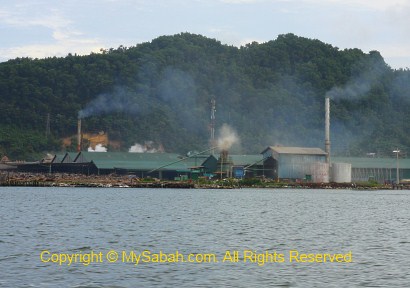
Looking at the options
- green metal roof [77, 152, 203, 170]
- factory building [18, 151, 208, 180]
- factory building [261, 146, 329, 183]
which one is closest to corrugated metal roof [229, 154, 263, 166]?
factory building [261, 146, 329, 183]

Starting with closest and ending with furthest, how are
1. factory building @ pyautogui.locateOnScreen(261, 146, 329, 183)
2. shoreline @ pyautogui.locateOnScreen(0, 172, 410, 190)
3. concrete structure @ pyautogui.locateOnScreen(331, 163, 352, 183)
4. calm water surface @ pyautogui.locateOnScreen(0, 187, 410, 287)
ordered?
calm water surface @ pyautogui.locateOnScreen(0, 187, 410, 287) → shoreline @ pyautogui.locateOnScreen(0, 172, 410, 190) → factory building @ pyautogui.locateOnScreen(261, 146, 329, 183) → concrete structure @ pyautogui.locateOnScreen(331, 163, 352, 183)

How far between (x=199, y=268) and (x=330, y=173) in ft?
489

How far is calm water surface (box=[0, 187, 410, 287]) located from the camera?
38.0 metres

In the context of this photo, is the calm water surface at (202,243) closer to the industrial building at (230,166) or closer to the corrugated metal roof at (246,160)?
the industrial building at (230,166)

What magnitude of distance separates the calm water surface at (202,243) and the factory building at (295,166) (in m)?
87.1

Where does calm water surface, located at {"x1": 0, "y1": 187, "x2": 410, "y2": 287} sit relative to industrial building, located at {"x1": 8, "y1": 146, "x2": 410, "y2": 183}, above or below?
below

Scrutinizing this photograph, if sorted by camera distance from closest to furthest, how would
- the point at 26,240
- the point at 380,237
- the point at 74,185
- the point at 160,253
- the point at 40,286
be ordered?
1. the point at 40,286
2. the point at 160,253
3. the point at 26,240
4. the point at 380,237
5. the point at 74,185

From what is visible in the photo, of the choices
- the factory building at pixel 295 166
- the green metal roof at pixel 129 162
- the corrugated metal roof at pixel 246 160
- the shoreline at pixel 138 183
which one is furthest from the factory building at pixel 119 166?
the factory building at pixel 295 166

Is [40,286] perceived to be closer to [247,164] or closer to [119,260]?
[119,260]

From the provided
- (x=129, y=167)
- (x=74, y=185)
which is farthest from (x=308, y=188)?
(x=74, y=185)

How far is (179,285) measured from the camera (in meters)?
36.3

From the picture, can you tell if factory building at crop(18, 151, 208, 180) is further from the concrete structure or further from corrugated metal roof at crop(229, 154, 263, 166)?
the concrete structure

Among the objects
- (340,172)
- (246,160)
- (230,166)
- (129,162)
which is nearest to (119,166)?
(129,162)

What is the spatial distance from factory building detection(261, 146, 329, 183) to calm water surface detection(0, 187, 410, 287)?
8707 cm
